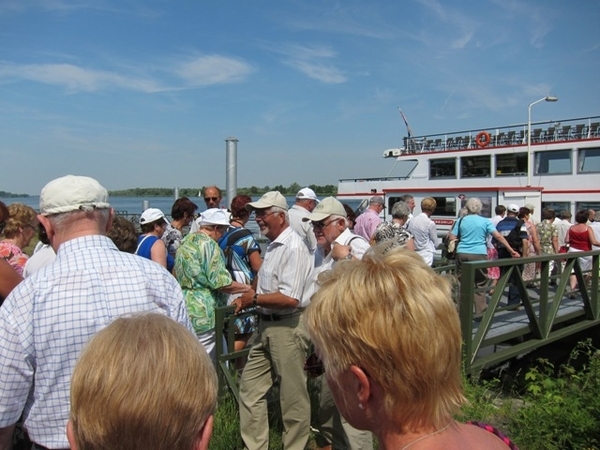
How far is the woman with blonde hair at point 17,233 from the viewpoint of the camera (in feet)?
12.7

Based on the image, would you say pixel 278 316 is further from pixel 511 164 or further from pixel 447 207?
pixel 511 164

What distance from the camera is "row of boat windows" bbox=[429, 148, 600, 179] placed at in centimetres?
1678

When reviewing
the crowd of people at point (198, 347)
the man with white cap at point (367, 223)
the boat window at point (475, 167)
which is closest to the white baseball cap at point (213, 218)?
the crowd of people at point (198, 347)

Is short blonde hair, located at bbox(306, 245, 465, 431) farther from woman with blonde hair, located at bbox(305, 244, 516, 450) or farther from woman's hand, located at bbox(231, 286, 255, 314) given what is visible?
woman's hand, located at bbox(231, 286, 255, 314)

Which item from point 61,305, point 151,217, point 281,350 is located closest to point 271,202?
point 281,350

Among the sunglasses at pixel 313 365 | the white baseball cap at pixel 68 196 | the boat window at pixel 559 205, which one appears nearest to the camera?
the white baseball cap at pixel 68 196

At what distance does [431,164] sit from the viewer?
20969mm

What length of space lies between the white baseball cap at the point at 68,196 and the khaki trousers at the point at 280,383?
1731mm

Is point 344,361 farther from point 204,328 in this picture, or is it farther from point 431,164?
point 431,164

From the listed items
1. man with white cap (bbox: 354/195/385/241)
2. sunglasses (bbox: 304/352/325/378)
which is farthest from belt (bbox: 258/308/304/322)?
man with white cap (bbox: 354/195/385/241)

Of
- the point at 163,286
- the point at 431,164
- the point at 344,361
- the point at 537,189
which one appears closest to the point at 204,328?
the point at 163,286

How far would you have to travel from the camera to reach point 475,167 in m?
19.9

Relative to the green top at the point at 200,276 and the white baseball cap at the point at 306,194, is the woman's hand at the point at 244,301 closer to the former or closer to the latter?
the green top at the point at 200,276

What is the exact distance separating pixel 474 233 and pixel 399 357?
6388mm
